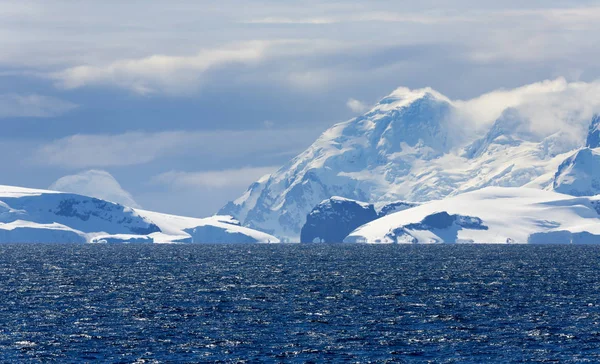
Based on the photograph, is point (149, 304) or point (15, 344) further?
point (149, 304)

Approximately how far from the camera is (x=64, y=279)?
642 feet

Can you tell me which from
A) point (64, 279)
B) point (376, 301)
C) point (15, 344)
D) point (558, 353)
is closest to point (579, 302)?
point (376, 301)

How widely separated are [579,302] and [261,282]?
63.5 metres

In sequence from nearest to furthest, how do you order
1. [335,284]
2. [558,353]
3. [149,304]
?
[558,353], [149,304], [335,284]

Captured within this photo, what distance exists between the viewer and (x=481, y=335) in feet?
364

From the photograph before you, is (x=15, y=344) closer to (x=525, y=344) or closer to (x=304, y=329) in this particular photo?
(x=304, y=329)

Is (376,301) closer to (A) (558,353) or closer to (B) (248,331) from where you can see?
(B) (248,331)

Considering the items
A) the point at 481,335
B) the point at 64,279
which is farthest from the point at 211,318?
the point at 64,279

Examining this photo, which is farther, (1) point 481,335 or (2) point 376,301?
(2) point 376,301

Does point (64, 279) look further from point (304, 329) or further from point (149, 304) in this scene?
point (304, 329)

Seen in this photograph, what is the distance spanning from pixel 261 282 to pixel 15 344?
88.9 metres

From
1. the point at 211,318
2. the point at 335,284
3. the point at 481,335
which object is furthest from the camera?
the point at 335,284

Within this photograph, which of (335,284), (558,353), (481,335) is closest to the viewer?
(558,353)

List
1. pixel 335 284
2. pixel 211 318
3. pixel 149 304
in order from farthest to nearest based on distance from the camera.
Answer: pixel 335 284, pixel 149 304, pixel 211 318
